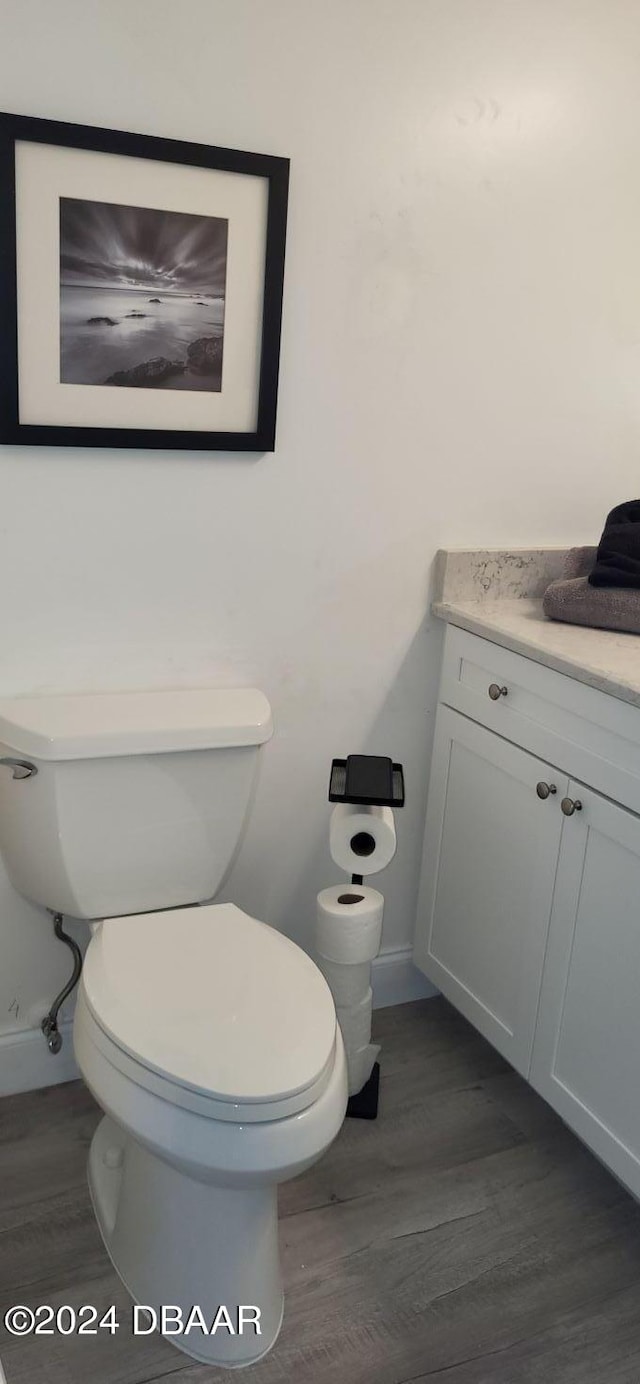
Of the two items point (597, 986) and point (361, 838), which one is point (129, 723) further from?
point (597, 986)

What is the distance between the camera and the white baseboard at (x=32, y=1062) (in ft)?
6.07

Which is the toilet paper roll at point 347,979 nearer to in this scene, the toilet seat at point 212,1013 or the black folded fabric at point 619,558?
the toilet seat at point 212,1013

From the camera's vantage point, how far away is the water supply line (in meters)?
1.79

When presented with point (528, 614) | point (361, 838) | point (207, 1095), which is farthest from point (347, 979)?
point (528, 614)

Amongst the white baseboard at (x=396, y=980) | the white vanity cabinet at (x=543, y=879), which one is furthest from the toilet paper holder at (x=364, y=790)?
the white baseboard at (x=396, y=980)

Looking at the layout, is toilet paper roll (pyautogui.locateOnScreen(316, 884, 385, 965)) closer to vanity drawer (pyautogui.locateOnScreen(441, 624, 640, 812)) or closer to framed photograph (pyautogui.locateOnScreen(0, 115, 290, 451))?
vanity drawer (pyautogui.locateOnScreen(441, 624, 640, 812))

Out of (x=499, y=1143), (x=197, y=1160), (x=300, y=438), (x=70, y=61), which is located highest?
(x=70, y=61)

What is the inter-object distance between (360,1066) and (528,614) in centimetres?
88

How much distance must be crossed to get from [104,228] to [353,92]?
1.54 ft

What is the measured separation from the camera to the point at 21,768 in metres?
1.57

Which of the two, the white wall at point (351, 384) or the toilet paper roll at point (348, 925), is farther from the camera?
the toilet paper roll at point (348, 925)

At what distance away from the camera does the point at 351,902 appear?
181 centimetres

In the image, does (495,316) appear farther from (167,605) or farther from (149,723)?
(149,723)

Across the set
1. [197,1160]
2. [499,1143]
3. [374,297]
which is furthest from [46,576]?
[499,1143]
